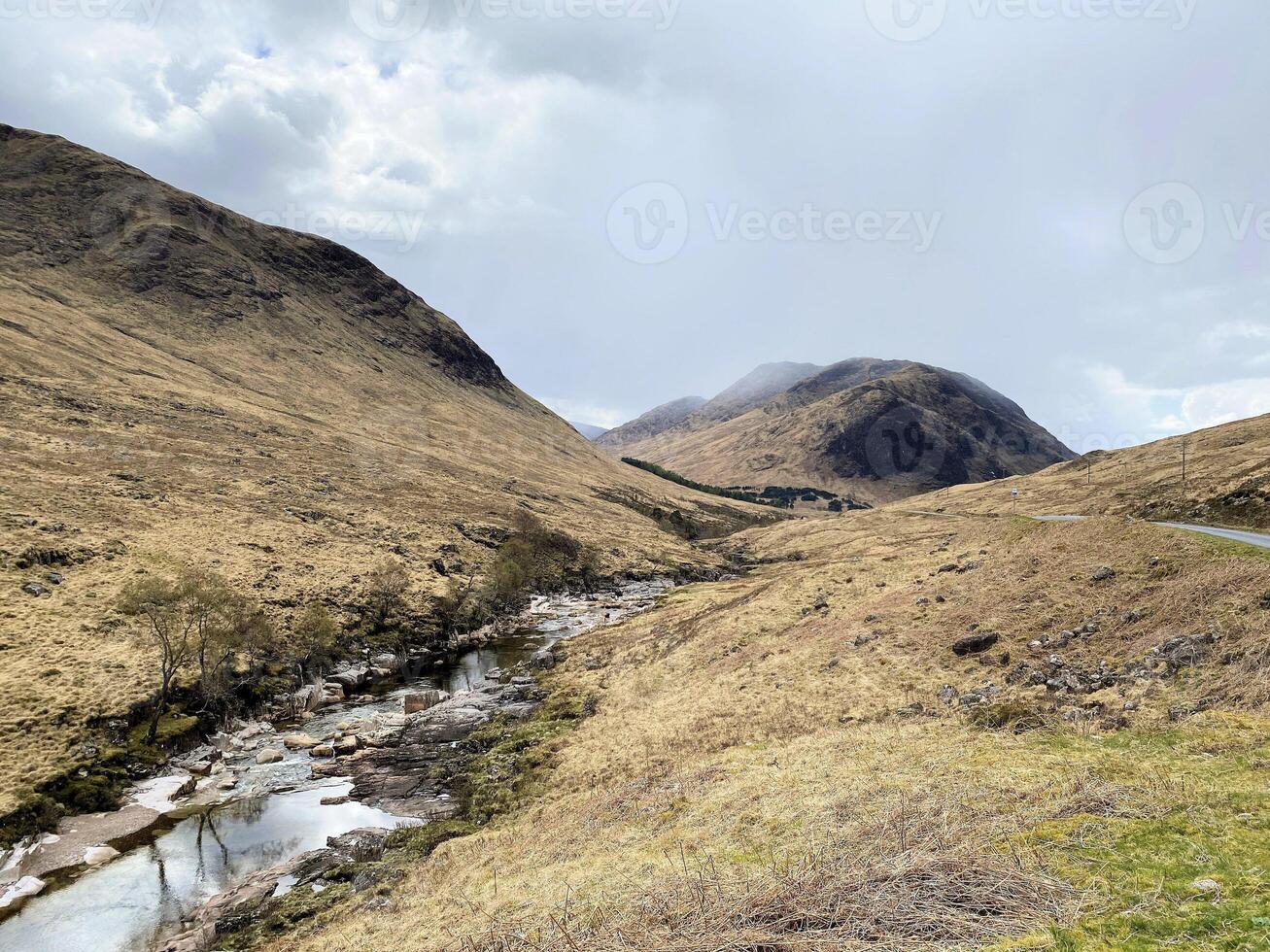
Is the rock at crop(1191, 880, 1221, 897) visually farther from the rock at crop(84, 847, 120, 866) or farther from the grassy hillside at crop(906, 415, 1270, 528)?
the grassy hillside at crop(906, 415, 1270, 528)

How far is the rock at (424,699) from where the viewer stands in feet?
130

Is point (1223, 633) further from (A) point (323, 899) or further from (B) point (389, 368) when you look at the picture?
(B) point (389, 368)

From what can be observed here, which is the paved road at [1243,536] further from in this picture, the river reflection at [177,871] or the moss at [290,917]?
the river reflection at [177,871]

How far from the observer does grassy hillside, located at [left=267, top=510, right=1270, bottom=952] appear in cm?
881

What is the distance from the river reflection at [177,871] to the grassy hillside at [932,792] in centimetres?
621

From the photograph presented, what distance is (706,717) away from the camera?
28.5m

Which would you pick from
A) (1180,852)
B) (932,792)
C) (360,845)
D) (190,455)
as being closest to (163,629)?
(360,845)

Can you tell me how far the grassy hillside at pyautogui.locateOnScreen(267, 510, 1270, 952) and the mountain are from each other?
2652 cm

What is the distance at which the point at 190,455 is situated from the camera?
257ft

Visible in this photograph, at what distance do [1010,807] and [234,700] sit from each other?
42.2 m

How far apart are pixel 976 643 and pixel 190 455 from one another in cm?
9215

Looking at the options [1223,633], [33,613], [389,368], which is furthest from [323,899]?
[389,368]

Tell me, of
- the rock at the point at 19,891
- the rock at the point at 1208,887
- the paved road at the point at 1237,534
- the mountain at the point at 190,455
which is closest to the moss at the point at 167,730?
the mountain at the point at 190,455

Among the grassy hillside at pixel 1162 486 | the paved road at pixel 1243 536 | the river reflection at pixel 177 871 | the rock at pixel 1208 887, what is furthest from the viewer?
the grassy hillside at pixel 1162 486
